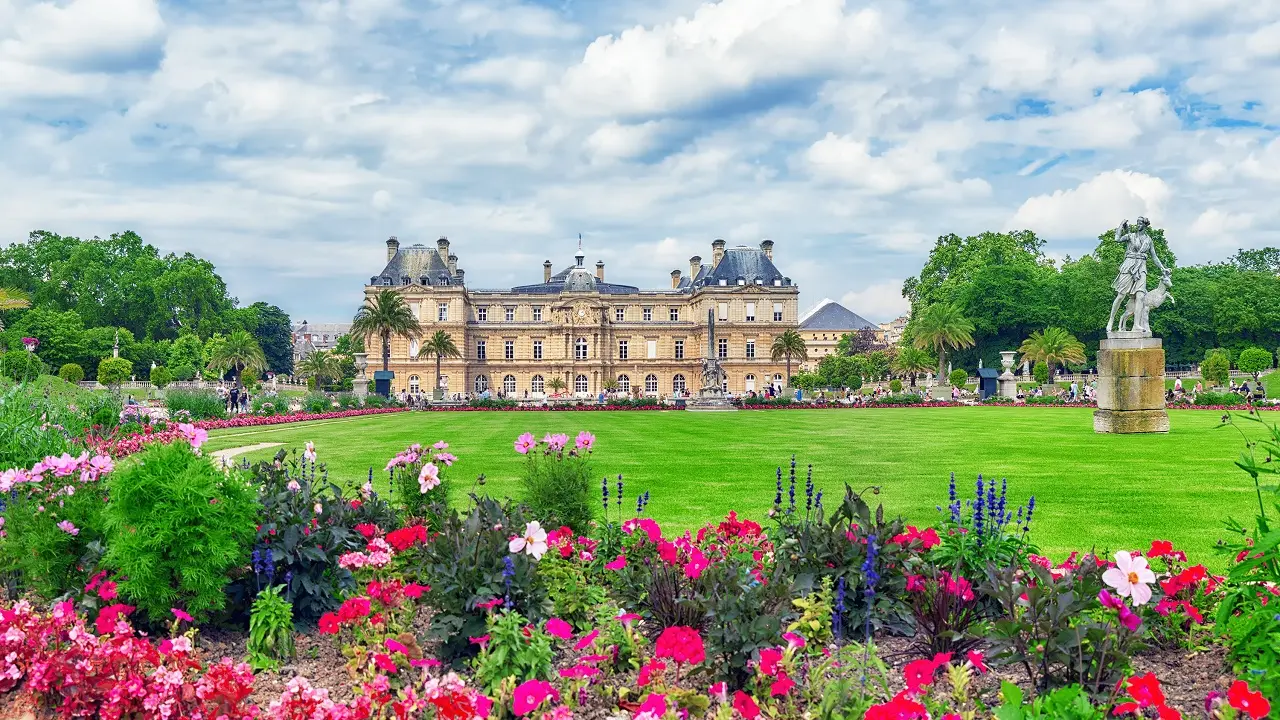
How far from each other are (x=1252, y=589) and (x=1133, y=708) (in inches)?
Answer: 39.3

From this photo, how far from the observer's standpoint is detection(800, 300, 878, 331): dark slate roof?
128 meters

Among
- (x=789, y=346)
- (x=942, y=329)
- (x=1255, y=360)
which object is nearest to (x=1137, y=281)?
(x=942, y=329)

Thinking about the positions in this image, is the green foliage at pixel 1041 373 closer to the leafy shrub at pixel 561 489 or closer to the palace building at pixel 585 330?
the palace building at pixel 585 330

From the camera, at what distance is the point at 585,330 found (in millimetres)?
81562

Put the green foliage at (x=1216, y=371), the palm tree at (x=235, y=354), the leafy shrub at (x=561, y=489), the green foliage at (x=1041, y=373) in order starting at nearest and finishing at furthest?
1. the leafy shrub at (x=561, y=489)
2. the green foliage at (x=1216, y=371)
3. the green foliage at (x=1041, y=373)
4. the palm tree at (x=235, y=354)

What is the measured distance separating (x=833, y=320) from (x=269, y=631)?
12849 cm

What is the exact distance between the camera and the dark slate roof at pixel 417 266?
81.4 m

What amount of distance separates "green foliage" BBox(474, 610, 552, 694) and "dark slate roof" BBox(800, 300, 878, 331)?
12590 cm

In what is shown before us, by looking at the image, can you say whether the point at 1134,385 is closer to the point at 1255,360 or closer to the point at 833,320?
the point at 1255,360

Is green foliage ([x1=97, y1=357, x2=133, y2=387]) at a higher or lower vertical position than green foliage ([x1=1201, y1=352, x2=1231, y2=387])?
higher

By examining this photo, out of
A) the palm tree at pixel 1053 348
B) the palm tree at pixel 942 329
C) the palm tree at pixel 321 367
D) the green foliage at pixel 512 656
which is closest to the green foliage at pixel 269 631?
the green foliage at pixel 512 656

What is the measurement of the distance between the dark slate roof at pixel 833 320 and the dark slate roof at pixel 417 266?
2503 inches

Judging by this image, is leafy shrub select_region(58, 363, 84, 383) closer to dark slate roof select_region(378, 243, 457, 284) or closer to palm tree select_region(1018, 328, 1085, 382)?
dark slate roof select_region(378, 243, 457, 284)

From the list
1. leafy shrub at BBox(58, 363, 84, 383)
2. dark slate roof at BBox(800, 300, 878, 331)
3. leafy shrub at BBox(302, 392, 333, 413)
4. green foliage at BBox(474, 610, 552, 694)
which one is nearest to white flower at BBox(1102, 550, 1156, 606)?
green foliage at BBox(474, 610, 552, 694)
